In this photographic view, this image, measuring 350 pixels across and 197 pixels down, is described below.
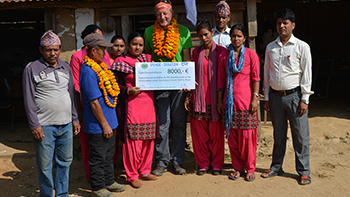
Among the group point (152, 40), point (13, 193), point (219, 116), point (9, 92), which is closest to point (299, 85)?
point (219, 116)

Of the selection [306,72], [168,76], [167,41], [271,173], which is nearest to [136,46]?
[167,41]

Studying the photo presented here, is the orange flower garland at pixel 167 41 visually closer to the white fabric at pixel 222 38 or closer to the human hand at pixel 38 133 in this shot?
the white fabric at pixel 222 38

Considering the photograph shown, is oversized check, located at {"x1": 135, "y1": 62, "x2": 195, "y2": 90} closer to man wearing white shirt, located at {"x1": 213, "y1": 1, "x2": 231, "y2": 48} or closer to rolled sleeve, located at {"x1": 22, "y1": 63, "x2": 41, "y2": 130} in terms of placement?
man wearing white shirt, located at {"x1": 213, "y1": 1, "x2": 231, "y2": 48}

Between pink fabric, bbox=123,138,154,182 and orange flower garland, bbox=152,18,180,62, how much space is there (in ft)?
4.11

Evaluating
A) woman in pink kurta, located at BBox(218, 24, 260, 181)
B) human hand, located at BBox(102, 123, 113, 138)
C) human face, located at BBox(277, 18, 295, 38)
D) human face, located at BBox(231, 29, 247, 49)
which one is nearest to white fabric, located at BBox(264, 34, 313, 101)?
human face, located at BBox(277, 18, 295, 38)

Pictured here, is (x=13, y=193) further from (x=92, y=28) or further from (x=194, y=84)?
(x=194, y=84)

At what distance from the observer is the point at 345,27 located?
39.5 ft

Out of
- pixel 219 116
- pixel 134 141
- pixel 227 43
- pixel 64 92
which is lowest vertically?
pixel 134 141

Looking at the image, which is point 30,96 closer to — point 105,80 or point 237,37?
point 105,80

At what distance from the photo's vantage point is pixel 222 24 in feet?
13.8

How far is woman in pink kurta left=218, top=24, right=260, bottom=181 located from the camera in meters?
3.83

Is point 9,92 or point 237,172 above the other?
point 9,92

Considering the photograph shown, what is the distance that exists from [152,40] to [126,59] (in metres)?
0.54

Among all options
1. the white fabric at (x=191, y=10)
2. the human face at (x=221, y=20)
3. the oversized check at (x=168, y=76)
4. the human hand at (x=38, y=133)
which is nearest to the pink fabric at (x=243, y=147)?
the oversized check at (x=168, y=76)
